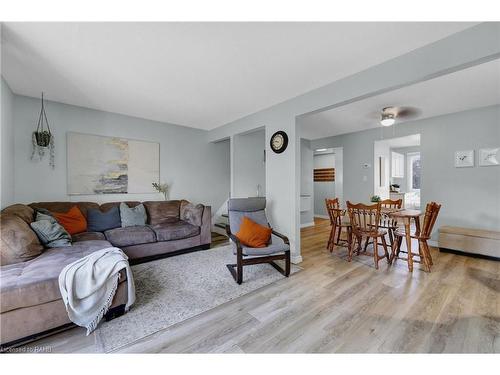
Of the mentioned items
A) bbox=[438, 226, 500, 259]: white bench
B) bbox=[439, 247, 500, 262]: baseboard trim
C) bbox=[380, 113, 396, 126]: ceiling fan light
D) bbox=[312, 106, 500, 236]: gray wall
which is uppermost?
bbox=[380, 113, 396, 126]: ceiling fan light

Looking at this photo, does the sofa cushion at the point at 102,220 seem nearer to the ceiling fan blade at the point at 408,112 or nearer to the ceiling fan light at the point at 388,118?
the ceiling fan light at the point at 388,118

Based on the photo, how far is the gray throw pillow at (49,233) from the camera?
2.23m

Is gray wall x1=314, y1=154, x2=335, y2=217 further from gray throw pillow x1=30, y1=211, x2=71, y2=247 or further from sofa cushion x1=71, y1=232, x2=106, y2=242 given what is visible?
gray throw pillow x1=30, y1=211, x2=71, y2=247

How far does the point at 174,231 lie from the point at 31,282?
1.86 meters

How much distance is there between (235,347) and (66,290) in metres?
1.32

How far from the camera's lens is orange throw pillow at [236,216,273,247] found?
8.93ft

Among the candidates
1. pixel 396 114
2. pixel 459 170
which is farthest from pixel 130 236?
pixel 459 170

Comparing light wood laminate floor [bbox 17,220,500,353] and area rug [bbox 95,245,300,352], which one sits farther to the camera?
area rug [bbox 95,245,300,352]

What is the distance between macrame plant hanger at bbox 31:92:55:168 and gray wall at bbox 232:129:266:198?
9.88 ft

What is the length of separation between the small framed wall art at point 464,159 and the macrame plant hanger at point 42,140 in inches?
268

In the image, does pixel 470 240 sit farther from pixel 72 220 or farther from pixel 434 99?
pixel 72 220

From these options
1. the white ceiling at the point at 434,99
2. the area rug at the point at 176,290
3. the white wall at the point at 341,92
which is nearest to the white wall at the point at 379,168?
the white ceiling at the point at 434,99

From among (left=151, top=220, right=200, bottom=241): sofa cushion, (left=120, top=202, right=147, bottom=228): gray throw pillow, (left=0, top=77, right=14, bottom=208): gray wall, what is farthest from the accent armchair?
(left=0, top=77, right=14, bottom=208): gray wall

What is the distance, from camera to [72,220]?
294cm
